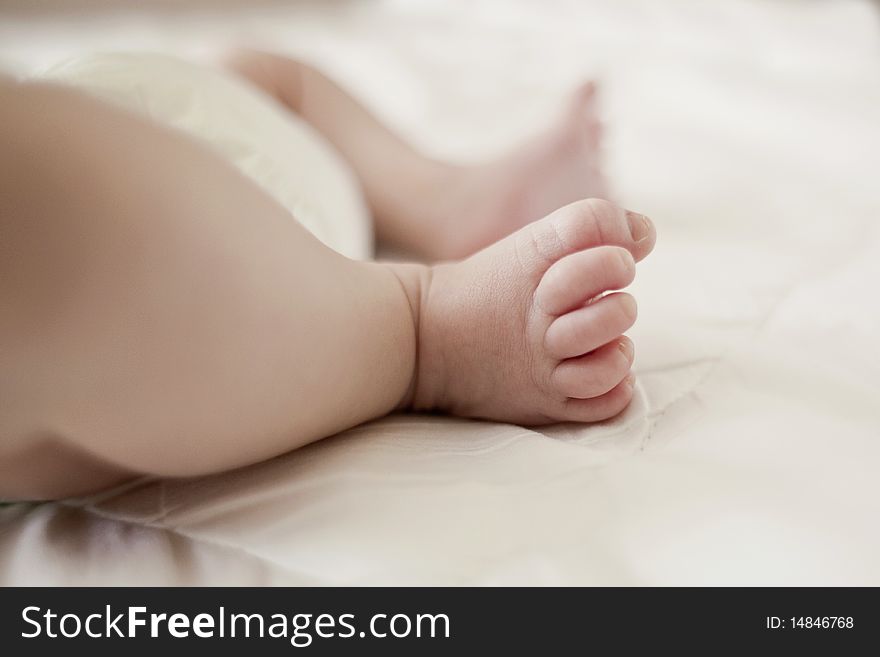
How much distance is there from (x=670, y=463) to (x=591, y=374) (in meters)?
0.06

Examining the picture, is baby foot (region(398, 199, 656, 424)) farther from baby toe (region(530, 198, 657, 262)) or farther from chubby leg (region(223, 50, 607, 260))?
chubby leg (region(223, 50, 607, 260))

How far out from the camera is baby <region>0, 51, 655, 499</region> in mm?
338

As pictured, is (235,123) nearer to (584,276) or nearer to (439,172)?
(439,172)

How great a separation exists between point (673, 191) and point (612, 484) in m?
0.42

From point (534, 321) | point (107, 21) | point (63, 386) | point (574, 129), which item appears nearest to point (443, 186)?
point (574, 129)

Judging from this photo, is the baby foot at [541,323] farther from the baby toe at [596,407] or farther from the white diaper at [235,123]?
the white diaper at [235,123]

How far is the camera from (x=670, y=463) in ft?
1.31

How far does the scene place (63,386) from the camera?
1.15 feet

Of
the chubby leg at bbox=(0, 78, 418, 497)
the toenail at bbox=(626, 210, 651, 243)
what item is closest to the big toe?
the toenail at bbox=(626, 210, 651, 243)

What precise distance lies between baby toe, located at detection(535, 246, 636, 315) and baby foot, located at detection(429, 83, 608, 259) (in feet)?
0.61

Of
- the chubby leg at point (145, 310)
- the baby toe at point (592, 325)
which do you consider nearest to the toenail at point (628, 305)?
the baby toe at point (592, 325)
